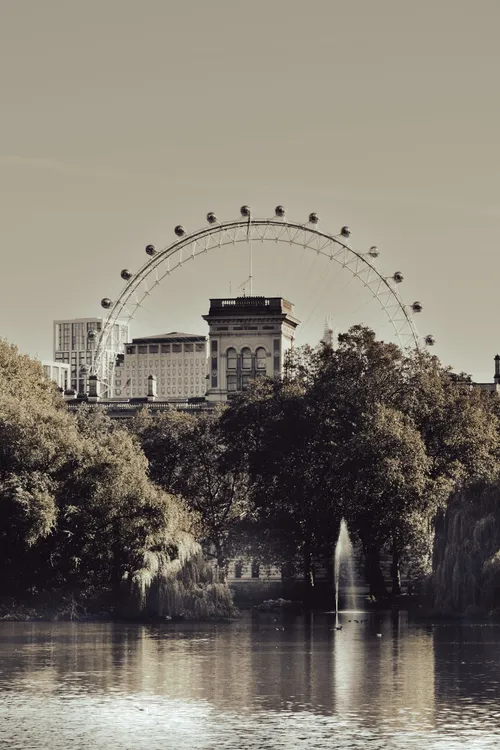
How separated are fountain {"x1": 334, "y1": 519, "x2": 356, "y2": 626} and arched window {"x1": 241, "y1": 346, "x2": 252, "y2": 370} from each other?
61.1 meters

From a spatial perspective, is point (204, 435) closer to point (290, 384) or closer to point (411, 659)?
point (290, 384)

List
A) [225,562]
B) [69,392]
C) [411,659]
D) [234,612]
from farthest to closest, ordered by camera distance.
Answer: [69,392], [225,562], [234,612], [411,659]

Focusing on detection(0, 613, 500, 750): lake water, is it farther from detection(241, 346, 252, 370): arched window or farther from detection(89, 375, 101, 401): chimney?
detection(241, 346, 252, 370): arched window

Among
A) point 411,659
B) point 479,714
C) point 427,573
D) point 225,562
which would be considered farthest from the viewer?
point 225,562

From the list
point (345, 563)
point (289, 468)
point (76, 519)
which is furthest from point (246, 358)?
point (76, 519)

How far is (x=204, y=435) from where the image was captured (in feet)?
427

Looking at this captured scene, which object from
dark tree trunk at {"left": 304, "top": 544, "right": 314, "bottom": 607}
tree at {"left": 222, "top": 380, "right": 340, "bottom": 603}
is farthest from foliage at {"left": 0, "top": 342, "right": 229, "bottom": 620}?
dark tree trunk at {"left": 304, "top": 544, "right": 314, "bottom": 607}

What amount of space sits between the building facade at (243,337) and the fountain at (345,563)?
61.3m

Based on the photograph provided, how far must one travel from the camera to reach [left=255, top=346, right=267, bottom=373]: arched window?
18488 centimetres

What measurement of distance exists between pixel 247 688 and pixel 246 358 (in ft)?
422

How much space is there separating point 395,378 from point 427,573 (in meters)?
13.6

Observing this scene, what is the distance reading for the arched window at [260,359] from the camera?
185m

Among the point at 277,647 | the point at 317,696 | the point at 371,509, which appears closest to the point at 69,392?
the point at 371,509

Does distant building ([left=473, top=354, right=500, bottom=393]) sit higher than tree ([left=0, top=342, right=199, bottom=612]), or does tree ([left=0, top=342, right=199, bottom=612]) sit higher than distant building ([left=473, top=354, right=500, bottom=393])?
distant building ([left=473, top=354, right=500, bottom=393])
